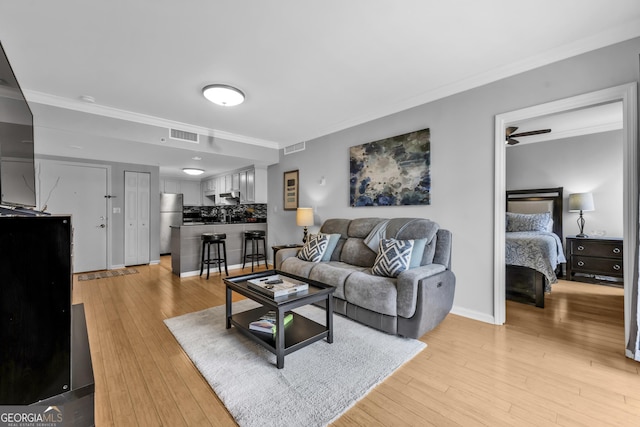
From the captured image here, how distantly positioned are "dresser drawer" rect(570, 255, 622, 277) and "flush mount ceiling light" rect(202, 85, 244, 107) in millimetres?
5449

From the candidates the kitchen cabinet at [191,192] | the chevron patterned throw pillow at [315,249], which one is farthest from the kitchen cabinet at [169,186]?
the chevron patterned throw pillow at [315,249]

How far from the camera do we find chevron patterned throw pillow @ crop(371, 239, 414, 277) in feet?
8.36

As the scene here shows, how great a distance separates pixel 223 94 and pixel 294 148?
2.18 meters

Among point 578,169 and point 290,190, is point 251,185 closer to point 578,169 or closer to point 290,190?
point 290,190

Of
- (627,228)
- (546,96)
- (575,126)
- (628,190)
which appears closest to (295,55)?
(546,96)

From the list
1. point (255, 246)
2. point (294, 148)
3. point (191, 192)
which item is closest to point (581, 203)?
point (294, 148)

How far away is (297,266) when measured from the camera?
329cm

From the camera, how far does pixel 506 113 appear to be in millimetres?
2594

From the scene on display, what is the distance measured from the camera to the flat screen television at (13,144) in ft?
3.56

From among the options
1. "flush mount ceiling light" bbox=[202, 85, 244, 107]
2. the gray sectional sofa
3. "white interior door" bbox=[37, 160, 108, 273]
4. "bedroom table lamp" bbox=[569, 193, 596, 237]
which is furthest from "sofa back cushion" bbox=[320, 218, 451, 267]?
"white interior door" bbox=[37, 160, 108, 273]

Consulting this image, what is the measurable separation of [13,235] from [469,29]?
2.79 meters

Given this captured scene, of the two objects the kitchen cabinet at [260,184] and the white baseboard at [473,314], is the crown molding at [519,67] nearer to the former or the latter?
the white baseboard at [473,314]

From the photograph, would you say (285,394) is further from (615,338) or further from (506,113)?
(506,113)

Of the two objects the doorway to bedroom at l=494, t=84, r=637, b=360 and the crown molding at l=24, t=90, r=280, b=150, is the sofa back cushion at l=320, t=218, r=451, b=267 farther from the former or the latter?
the crown molding at l=24, t=90, r=280, b=150
